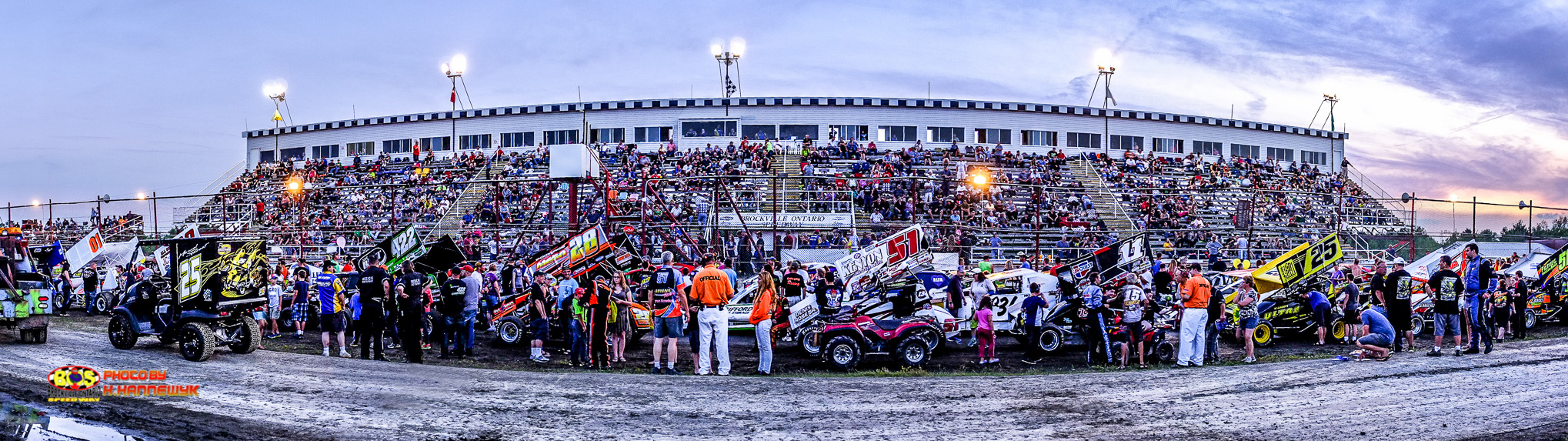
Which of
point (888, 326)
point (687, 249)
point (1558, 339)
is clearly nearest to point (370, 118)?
point (687, 249)

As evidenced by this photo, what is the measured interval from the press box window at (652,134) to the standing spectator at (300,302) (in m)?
27.8

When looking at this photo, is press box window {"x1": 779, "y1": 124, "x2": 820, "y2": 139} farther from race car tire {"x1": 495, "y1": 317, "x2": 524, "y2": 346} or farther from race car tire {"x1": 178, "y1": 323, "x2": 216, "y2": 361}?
race car tire {"x1": 178, "y1": 323, "x2": 216, "y2": 361}

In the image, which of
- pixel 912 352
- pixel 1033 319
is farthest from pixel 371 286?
pixel 1033 319

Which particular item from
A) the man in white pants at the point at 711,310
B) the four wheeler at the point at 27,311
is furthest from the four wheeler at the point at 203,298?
the man in white pants at the point at 711,310

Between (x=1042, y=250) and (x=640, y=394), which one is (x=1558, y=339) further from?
(x=640, y=394)

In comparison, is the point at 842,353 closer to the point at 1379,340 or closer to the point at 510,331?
the point at 510,331

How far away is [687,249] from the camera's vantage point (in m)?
26.6

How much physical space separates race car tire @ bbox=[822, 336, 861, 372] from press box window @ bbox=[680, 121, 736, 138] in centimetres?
3206

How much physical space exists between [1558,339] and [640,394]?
52.4 ft

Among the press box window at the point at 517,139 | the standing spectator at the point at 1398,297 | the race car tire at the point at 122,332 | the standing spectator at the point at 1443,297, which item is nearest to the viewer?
the race car tire at the point at 122,332

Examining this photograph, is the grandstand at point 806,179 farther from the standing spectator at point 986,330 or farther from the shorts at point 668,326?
the shorts at point 668,326

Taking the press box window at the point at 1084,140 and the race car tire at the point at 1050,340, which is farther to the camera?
the press box window at the point at 1084,140

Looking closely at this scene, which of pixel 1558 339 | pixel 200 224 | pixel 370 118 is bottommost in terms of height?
pixel 1558 339

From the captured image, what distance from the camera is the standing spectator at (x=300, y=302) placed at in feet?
60.0
